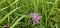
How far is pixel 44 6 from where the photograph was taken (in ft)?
5.06

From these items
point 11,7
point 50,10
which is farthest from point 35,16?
point 11,7

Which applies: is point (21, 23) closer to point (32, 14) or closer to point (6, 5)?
point (32, 14)

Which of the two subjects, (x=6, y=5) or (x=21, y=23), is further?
(x=6, y=5)

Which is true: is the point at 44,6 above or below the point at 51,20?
above

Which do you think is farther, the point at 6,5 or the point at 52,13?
the point at 6,5

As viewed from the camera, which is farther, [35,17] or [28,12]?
[28,12]

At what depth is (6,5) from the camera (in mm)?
1699

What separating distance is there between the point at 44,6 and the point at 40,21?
0.13 m

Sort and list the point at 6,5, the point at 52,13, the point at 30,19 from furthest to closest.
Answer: the point at 6,5 < the point at 52,13 < the point at 30,19

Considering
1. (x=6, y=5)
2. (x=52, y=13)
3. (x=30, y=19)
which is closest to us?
(x=30, y=19)

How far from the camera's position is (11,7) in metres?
1.63

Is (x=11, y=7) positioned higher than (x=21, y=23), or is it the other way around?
(x=11, y=7)

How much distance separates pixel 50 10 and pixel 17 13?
0.28 m

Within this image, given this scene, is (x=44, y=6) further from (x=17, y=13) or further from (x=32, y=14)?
(x=17, y=13)
